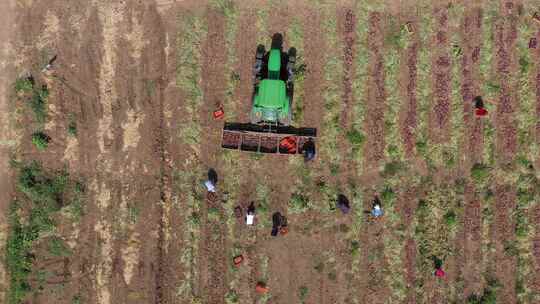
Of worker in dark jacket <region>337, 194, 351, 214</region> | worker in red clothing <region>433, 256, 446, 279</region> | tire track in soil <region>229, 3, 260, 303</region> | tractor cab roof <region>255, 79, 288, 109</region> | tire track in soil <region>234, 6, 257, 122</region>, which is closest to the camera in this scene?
tractor cab roof <region>255, 79, 288, 109</region>

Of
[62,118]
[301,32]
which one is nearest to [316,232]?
[301,32]

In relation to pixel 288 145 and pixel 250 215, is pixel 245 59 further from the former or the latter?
pixel 250 215

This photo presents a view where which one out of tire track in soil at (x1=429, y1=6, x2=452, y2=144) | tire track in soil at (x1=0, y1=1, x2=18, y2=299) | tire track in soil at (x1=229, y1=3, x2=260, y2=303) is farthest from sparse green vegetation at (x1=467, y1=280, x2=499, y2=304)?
tire track in soil at (x1=0, y1=1, x2=18, y2=299)

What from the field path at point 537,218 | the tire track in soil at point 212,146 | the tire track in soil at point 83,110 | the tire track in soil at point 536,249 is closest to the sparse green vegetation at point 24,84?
the tire track in soil at point 83,110

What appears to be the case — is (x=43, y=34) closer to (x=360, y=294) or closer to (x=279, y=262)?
(x=279, y=262)

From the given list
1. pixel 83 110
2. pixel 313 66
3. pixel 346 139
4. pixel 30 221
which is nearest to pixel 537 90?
pixel 346 139

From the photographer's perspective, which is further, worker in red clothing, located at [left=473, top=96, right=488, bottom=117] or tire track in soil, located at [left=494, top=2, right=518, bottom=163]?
tire track in soil, located at [left=494, top=2, right=518, bottom=163]

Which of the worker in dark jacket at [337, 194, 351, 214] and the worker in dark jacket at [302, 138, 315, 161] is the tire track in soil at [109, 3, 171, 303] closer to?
the worker in dark jacket at [302, 138, 315, 161]
